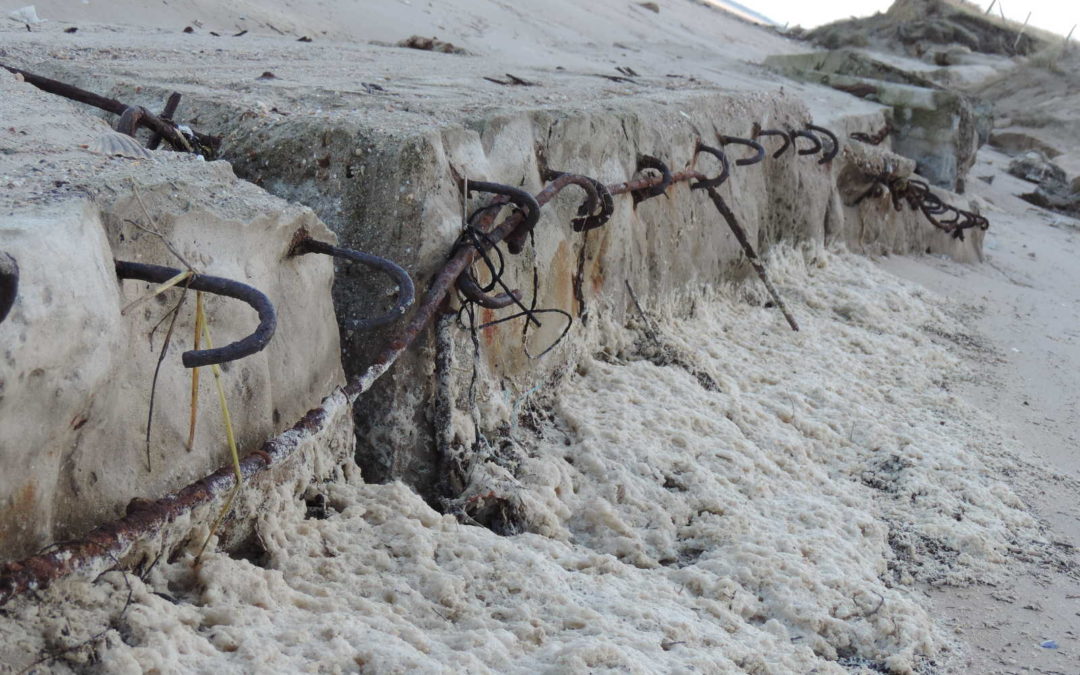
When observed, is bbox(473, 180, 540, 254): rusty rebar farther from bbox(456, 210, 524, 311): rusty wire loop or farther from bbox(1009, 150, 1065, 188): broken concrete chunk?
bbox(1009, 150, 1065, 188): broken concrete chunk

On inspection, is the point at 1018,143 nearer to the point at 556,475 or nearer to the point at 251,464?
the point at 556,475

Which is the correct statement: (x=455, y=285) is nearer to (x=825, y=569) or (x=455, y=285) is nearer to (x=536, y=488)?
(x=536, y=488)

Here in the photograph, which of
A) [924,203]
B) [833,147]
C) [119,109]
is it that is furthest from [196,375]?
[924,203]

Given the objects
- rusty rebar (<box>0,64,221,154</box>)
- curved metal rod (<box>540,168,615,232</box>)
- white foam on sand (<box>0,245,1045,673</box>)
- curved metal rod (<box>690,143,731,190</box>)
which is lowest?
white foam on sand (<box>0,245,1045,673</box>)

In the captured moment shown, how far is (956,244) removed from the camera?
5.89m

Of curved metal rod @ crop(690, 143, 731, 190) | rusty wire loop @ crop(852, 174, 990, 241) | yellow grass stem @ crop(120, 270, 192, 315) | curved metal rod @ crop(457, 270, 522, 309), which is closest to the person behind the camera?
yellow grass stem @ crop(120, 270, 192, 315)

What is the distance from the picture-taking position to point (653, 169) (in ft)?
10.3

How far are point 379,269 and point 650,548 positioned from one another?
33.7 inches

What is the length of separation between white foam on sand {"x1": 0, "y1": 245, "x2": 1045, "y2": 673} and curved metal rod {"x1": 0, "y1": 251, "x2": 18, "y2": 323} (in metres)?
0.38

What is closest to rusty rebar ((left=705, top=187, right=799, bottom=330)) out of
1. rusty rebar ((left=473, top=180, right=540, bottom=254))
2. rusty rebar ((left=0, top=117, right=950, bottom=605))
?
rusty rebar ((left=0, top=117, right=950, bottom=605))

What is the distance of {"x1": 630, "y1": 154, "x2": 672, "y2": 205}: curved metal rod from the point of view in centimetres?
295

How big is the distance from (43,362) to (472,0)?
9.41m

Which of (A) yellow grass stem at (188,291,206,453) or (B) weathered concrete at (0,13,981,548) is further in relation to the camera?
(B) weathered concrete at (0,13,981,548)

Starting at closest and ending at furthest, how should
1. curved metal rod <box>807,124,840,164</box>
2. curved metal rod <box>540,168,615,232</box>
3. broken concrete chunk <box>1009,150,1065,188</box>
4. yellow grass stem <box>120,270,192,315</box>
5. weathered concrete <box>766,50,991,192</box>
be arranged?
1. yellow grass stem <box>120,270,192,315</box>
2. curved metal rod <box>540,168,615,232</box>
3. curved metal rod <box>807,124,840,164</box>
4. weathered concrete <box>766,50,991,192</box>
5. broken concrete chunk <box>1009,150,1065,188</box>
